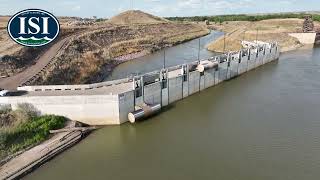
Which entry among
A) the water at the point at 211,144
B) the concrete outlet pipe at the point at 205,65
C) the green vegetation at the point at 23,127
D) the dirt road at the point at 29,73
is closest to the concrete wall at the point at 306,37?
the water at the point at 211,144

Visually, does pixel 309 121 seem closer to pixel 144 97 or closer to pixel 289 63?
pixel 144 97

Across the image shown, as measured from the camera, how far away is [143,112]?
2991 cm

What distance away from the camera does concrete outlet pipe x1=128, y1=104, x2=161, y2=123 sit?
29.0m

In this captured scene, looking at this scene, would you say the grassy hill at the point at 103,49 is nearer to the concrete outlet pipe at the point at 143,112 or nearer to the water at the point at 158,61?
the water at the point at 158,61

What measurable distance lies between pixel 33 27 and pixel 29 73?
441 inches

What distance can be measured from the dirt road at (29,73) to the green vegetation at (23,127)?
17.9ft

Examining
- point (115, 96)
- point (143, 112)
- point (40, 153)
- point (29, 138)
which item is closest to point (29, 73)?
point (115, 96)

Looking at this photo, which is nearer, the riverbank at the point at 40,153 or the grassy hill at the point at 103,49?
the riverbank at the point at 40,153

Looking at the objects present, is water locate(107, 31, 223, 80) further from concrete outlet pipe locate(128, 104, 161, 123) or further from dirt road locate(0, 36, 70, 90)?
concrete outlet pipe locate(128, 104, 161, 123)

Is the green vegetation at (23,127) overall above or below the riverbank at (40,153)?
above

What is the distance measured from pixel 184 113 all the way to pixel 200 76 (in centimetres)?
838

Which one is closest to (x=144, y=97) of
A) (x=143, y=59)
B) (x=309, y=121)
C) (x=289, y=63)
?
(x=309, y=121)

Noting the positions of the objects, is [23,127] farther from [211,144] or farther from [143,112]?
[211,144]

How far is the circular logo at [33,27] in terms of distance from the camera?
26.3 m
